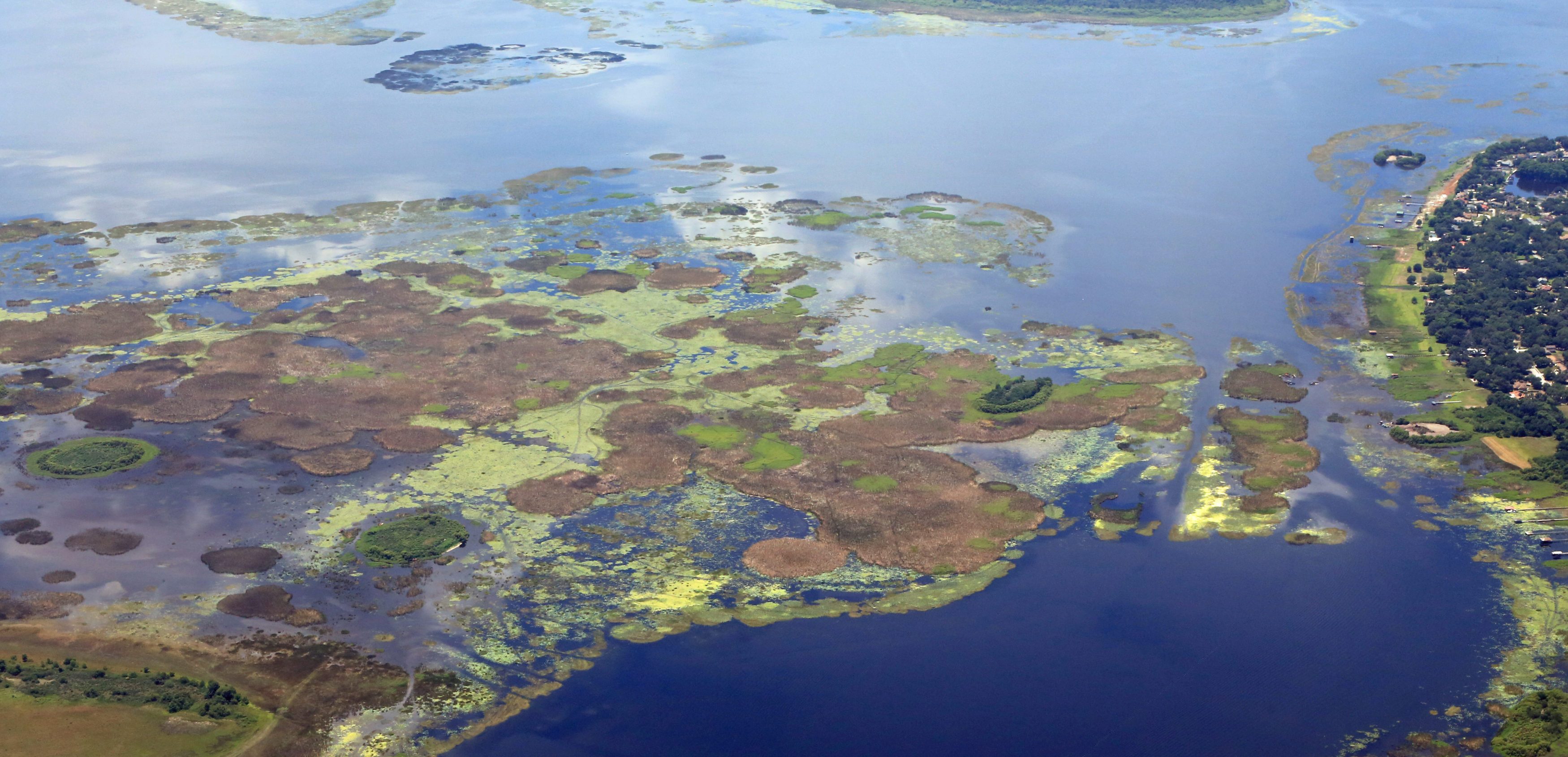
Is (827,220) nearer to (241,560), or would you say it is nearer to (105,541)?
(241,560)

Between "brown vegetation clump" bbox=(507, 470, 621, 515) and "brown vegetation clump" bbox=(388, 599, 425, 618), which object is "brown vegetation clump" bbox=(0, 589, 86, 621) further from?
"brown vegetation clump" bbox=(507, 470, 621, 515)

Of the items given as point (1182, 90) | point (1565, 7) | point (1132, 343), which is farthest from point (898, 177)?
point (1565, 7)

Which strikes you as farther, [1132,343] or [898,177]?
[898,177]

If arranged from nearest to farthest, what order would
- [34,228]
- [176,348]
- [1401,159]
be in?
[176,348] < [34,228] < [1401,159]

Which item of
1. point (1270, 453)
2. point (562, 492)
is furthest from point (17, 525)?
point (1270, 453)

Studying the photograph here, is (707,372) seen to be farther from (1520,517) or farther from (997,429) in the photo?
(1520,517)

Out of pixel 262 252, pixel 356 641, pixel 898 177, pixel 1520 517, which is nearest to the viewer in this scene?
pixel 356 641

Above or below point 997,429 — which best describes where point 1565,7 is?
above
